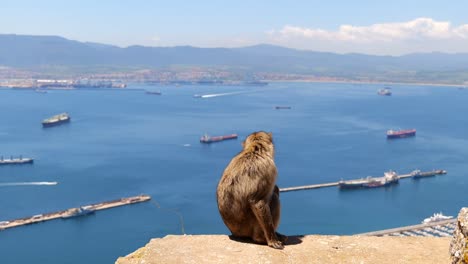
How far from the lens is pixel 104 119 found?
222ft

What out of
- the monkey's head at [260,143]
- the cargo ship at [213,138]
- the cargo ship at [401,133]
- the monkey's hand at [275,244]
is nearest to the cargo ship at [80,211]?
the cargo ship at [213,138]

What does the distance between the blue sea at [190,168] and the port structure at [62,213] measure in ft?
1.26

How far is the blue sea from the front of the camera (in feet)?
86.3

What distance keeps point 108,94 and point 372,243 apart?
106m

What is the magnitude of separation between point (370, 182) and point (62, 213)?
69.0 feet

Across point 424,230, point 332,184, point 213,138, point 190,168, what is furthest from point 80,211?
point 213,138

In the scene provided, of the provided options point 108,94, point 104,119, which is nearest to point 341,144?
point 104,119

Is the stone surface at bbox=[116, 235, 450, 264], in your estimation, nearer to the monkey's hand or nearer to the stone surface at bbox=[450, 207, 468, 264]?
the monkey's hand

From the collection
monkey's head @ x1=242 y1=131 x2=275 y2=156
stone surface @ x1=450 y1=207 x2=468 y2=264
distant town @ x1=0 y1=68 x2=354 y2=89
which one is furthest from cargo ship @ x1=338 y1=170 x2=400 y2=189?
distant town @ x1=0 y1=68 x2=354 y2=89

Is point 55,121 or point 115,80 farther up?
point 115,80

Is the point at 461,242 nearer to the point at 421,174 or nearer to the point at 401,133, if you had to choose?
the point at 421,174

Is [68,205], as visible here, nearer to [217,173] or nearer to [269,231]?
[217,173]

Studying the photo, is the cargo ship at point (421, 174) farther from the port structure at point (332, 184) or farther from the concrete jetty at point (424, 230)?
the concrete jetty at point (424, 230)

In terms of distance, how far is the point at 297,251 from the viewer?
3.89m
